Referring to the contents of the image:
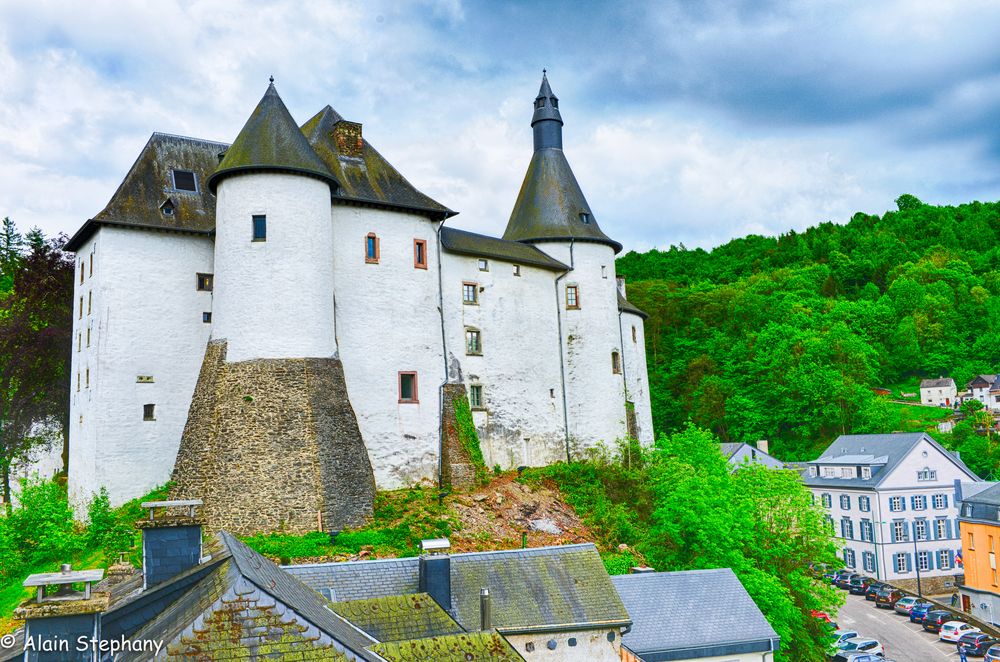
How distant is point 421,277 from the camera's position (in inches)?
1203

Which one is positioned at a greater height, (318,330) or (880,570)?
(318,330)

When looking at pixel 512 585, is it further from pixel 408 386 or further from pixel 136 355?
pixel 136 355

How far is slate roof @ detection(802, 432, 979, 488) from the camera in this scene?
1789 inches

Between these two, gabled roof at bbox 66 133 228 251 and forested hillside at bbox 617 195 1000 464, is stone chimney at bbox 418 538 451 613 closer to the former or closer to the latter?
gabled roof at bbox 66 133 228 251

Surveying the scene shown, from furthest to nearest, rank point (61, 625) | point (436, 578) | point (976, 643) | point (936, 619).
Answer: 1. point (936, 619)
2. point (976, 643)
3. point (436, 578)
4. point (61, 625)

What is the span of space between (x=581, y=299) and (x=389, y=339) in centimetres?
979

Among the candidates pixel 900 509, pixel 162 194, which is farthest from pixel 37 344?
pixel 900 509

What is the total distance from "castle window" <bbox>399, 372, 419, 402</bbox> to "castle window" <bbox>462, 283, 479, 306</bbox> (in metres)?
4.19

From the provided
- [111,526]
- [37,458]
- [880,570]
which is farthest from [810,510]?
[37,458]

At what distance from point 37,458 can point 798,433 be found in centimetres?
5110

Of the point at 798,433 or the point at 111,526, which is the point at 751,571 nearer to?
the point at 111,526

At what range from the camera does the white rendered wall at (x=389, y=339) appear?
93.2 feet

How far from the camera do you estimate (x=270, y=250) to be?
1012 inches

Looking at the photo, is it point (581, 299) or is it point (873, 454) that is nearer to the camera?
point (581, 299)
